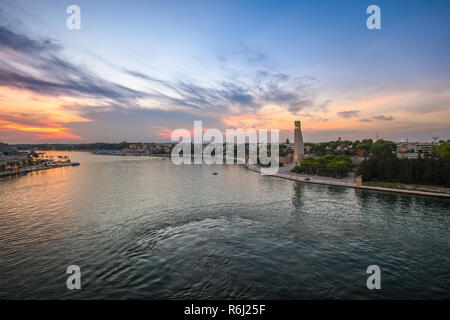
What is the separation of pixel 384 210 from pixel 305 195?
8074mm

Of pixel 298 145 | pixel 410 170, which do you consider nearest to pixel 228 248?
pixel 410 170

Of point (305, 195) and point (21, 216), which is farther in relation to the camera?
point (305, 195)

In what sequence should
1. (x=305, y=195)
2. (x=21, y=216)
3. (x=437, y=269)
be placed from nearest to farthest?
(x=437, y=269) → (x=21, y=216) → (x=305, y=195)

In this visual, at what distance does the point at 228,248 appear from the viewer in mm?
13062

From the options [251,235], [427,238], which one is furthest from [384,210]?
[251,235]

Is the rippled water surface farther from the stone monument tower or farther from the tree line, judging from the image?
the stone monument tower

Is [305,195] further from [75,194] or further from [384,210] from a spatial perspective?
[75,194]

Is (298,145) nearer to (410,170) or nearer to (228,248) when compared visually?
(410,170)

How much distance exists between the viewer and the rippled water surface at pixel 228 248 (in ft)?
31.2

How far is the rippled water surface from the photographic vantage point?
31.2 ft

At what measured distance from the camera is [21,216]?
1948cm

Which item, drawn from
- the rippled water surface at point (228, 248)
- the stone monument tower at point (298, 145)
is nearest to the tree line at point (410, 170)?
the rippled water surface at point (228, 248)

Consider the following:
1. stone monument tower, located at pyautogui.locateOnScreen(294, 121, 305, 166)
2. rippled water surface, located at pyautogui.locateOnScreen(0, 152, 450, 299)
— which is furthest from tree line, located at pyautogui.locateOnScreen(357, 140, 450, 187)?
stone monument tower, located at pyautogui.locateOnScreen(294, 121, 305, 166)
